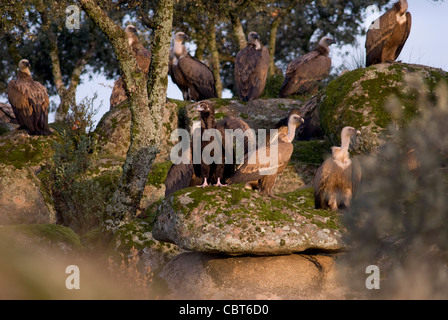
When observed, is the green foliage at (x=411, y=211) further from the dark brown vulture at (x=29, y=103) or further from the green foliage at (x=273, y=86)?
the green foliage at (x=273, y=86)

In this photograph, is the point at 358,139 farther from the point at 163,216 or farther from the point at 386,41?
the point at 163,216

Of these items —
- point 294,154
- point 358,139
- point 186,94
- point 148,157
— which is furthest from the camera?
point 186,94

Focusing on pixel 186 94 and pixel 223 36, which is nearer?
pixel 186 94

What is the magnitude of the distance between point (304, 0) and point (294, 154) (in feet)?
40.9

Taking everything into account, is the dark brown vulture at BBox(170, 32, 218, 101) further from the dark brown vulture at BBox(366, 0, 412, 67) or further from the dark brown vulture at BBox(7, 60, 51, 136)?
the dark brown vulture at BBox(366, 0, 412, 67)

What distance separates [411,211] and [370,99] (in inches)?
243

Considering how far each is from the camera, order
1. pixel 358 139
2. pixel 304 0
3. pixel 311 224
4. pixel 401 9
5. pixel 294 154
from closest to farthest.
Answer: pixel 311 224 < pixel 358 139 < pixel 401 9 < pixel 294 154 < pixel 304 0

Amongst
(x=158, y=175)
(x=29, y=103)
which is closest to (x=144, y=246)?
(x=158, y=175)

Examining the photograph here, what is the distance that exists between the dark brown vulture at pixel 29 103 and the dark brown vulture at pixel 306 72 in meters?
7.10

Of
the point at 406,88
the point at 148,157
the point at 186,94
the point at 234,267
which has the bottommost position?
the point at 234,267

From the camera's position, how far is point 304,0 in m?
24.9

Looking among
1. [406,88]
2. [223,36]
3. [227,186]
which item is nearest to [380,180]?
[227,186]

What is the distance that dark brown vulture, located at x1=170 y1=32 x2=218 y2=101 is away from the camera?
17.8 m

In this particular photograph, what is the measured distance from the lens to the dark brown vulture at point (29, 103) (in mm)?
15430
